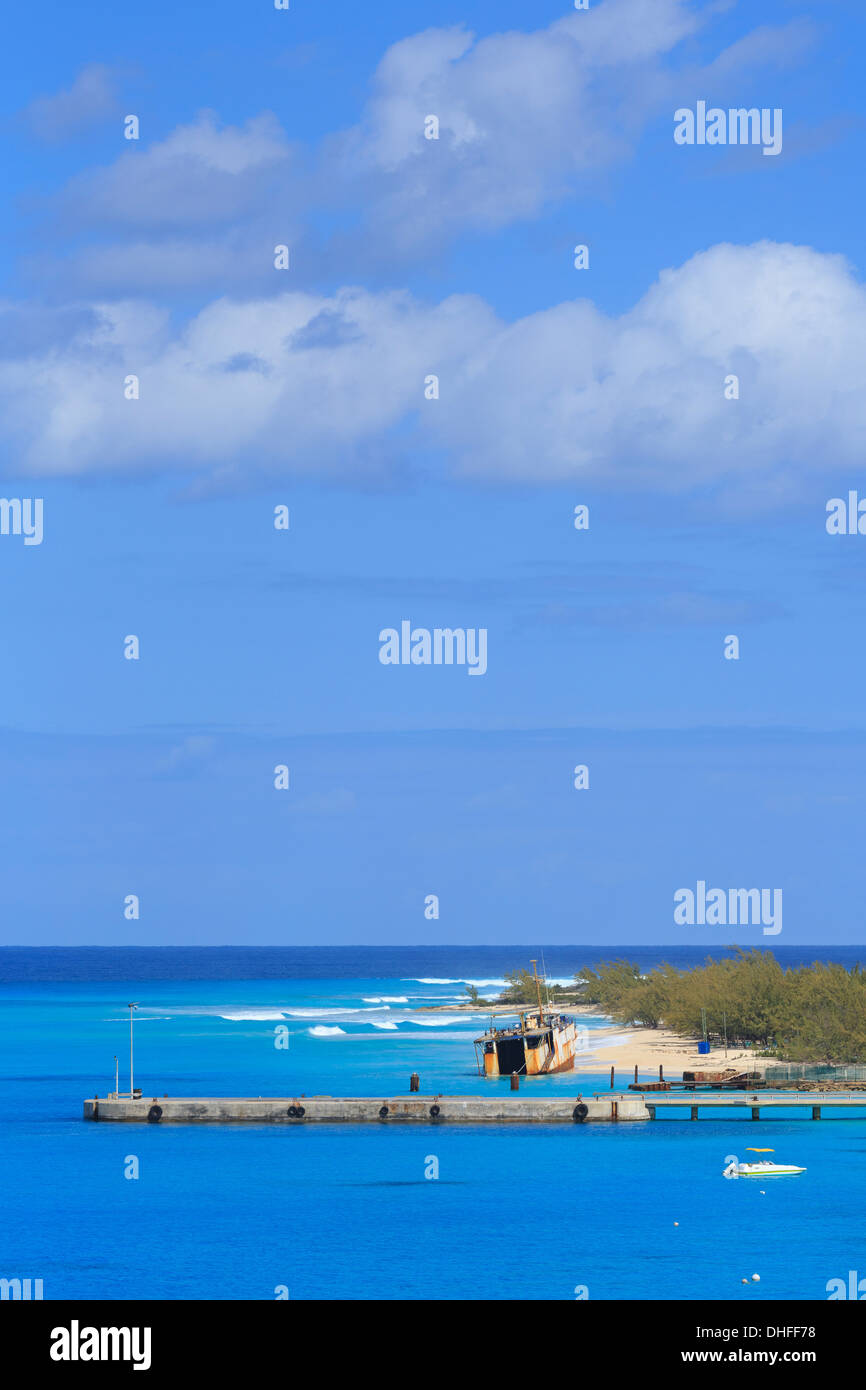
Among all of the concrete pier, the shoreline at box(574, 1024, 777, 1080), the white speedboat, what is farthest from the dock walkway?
the white speedboat

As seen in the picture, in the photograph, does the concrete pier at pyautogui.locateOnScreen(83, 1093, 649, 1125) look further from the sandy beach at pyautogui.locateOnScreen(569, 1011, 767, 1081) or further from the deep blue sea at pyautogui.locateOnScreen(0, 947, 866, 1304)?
the sandy beach at pyautogui.locateOnScreen(569, 1011, 767, 1081)

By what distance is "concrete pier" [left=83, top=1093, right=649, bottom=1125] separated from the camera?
92.1m

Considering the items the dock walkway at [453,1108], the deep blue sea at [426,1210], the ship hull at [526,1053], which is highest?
the ship hull at [526,1053]

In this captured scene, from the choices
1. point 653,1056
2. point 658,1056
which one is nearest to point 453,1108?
point 658,1056

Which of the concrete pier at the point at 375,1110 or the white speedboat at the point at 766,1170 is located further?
the concrete pier at the point at 375,1110

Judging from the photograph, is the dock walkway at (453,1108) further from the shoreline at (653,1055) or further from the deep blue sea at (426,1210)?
the shoreline at (653,1055)

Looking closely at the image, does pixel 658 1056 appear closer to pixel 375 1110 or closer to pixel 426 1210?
pixel 375 1110

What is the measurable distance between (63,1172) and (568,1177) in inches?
961

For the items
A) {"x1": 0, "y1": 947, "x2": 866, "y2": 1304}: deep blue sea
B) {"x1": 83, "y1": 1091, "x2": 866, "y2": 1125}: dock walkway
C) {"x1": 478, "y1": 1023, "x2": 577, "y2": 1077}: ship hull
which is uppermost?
{"x1": 478, "y1": 1023, "x2": 577, "y2": 1077}: ship hull

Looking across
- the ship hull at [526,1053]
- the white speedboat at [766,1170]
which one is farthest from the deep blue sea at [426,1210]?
the ship hull at [526,1053]

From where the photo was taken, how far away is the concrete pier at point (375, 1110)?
9212 cm

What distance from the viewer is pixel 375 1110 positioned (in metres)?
94.1
